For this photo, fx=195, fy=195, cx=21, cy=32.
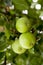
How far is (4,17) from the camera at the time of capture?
2.09 feet

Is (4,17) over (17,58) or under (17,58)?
over

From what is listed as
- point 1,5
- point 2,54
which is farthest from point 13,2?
point 2,54

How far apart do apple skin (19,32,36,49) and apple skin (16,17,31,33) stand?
0.6 inches

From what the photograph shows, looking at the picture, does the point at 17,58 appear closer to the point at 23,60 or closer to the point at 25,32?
the point at 23,60

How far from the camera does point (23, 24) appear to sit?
0.63 m

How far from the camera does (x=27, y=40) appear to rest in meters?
0.64

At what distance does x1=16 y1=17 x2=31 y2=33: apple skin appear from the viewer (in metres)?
0.62

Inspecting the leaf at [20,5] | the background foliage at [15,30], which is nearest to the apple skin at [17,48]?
the background foliage at [15,30]

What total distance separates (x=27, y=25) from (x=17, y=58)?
0.16 meters

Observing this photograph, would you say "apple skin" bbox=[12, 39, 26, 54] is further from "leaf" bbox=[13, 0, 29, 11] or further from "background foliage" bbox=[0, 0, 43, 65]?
"leaf" bbox=[13, 0, 29, 11]

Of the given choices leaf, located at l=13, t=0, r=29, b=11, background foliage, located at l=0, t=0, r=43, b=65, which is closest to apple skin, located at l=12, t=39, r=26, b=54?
background foliage, located at l=0, t=0, r=43, b=65

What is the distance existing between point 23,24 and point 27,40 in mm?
55

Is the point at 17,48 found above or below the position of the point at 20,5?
below

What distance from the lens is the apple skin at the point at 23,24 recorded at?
2.02 feet
